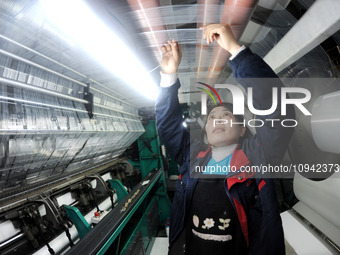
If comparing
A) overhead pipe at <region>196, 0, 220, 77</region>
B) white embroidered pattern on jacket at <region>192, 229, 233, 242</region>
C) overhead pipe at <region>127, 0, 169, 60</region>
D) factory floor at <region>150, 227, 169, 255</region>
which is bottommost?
factory floor at <region>150, 227, 169, 255</region>

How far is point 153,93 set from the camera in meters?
2.29

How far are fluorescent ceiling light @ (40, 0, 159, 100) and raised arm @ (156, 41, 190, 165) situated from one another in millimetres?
265

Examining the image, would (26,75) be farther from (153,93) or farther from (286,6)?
(286,6)

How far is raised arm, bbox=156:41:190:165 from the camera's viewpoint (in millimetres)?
1177

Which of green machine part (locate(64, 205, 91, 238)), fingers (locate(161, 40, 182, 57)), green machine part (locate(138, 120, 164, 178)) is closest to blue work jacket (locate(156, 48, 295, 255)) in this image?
fingers (locate(161, 40, 182, 57))

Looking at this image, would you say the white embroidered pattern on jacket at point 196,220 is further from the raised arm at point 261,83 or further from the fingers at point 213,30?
the fingers at point 213,30

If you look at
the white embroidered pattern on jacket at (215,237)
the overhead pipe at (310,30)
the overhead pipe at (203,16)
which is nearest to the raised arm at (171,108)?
the overhead pipe at (203,16)

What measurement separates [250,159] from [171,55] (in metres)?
0.88

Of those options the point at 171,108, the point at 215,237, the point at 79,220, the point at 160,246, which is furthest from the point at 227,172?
the point at 160,246

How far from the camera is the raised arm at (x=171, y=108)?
1177mm

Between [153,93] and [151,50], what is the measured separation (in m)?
1.10

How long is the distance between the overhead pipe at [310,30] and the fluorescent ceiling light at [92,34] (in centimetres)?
106

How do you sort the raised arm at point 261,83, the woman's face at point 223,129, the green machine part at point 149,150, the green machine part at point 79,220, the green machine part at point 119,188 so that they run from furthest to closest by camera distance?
A: the green machine part at point 149,150 < the green machine part at point 119,188 < the green machine part at point 79,220 < the woman's face at point 223,129 < the raised arm at point 261,83

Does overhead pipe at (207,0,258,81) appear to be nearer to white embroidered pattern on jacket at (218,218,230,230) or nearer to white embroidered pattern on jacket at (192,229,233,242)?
white embroidered pattern on jacket at (218,218,230,230)
